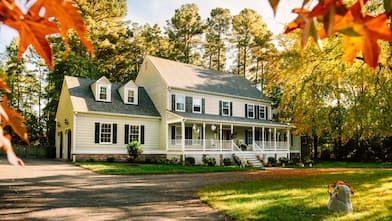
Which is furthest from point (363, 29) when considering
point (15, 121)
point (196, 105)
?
point (196, 105)

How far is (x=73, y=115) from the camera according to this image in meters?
24.2

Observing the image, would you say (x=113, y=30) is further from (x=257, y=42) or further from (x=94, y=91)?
(x=257, y=42)

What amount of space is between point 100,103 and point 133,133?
328 centimetres

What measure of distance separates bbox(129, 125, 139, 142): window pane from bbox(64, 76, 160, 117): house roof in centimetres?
106

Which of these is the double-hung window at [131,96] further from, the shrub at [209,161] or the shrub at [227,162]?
the shrub at [227,162]

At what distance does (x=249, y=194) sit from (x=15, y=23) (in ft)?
31.1

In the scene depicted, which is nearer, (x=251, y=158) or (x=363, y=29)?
(x=363, y=29)

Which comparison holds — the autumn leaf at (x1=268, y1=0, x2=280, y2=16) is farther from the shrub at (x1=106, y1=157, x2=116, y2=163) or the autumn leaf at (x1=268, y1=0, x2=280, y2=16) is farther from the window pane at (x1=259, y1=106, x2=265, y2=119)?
the window pane at (x1=259, y1=106, x2=265, y2=119)

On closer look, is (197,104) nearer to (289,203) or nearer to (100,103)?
(100,103)

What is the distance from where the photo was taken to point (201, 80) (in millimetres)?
A: 31547

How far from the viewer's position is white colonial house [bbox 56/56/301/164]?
24.5 metres

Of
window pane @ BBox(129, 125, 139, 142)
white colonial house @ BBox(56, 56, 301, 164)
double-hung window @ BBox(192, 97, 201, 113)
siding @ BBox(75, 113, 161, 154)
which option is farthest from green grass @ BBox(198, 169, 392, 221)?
double-hung window @ BBox(192, 97, 201, 113)

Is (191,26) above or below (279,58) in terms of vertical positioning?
above

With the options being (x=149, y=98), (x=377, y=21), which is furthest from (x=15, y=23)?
(x=149, y=98)
